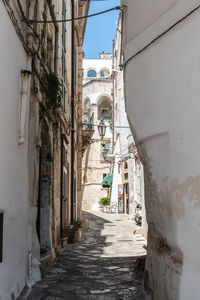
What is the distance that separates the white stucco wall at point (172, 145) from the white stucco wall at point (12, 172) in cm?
150

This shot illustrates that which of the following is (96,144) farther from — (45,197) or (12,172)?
(12,172)

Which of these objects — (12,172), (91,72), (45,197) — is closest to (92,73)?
(91,72)

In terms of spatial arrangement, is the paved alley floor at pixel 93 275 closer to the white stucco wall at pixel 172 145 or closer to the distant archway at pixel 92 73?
the white stucco wall at pixel 172 145

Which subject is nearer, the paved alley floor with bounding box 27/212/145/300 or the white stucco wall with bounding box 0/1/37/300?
the white stucco wall with bounding box 0/1/37/300

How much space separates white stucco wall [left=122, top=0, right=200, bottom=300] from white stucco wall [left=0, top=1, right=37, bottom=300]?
150 centimetres

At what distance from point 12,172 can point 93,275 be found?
9.30ft

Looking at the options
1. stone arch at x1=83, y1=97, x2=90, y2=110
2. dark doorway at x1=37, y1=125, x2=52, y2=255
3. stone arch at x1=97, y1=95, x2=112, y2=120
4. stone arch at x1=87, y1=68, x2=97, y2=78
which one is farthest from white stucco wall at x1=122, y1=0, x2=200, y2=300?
stone arch at x1=87, y1=68, x2=97, y2=78

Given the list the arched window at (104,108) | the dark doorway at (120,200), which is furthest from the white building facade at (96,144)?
the dark doorway at (120,200)

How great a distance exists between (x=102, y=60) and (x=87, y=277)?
1856 inches

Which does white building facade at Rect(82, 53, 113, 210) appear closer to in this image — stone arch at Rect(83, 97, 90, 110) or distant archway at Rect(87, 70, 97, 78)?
stone arch at Rect(83, 97, 90, 110)

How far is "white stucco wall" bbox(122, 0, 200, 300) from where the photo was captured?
356 cm

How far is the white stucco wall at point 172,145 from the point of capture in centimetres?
356

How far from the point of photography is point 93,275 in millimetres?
6426

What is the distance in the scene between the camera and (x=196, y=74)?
355 cm
